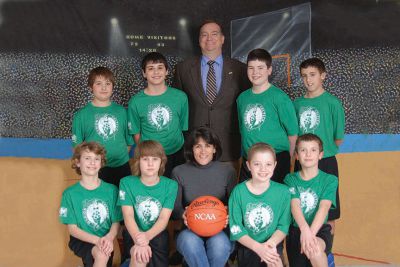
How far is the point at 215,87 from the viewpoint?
4.39m

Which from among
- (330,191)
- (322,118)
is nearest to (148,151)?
(330,191)

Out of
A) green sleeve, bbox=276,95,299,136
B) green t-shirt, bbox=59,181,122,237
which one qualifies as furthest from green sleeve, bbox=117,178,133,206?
green sleeve, bbox=276,95,299,136

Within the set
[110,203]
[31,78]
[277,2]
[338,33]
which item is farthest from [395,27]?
[31,78]

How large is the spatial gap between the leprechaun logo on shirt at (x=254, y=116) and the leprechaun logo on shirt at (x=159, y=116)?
0.64 metres

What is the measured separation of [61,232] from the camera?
4.58 m

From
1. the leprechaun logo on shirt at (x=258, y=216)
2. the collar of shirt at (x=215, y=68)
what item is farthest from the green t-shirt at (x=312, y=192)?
the collar of shirt at (x=215, y=68)

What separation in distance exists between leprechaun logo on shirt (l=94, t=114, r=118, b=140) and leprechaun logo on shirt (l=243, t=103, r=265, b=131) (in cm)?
109

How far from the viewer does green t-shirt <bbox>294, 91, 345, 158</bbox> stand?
414 cm

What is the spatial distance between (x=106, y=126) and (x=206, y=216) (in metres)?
1.22

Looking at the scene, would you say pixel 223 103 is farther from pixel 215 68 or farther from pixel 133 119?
pixel 133 119

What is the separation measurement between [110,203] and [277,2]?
265 centimetres

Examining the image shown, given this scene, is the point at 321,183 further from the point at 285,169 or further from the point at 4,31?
the point at 4,31

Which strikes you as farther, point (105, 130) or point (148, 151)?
point (105, 130)

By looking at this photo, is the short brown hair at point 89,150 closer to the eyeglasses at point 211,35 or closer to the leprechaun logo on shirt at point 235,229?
the leprechaun logo on shirt at point 235,229
